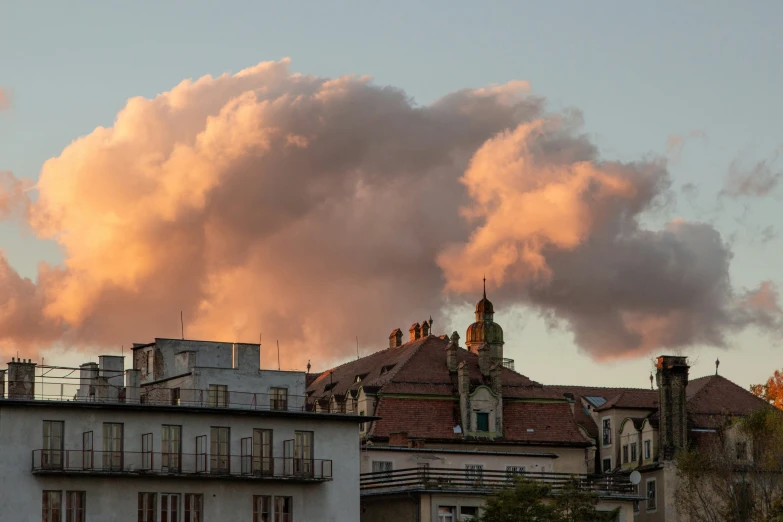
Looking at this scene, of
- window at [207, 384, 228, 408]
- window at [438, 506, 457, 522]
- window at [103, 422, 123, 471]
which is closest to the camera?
window at [103, 422, 123, 471]

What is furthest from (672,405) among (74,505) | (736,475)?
(74,505)

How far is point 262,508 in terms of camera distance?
85875 millimetres

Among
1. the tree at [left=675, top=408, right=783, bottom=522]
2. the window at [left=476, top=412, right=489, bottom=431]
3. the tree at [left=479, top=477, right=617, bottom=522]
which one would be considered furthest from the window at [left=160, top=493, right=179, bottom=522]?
the tree at [left=675, top=408, right=783, bottom=522]

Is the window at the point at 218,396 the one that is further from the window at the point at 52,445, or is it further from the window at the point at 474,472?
the window at the point at 474,472

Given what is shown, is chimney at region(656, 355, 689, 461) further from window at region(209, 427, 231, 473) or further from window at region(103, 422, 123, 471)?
window at region(103, 422, 123, 471)

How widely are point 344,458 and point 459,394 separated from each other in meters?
18.9

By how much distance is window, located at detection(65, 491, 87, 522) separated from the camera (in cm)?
8106

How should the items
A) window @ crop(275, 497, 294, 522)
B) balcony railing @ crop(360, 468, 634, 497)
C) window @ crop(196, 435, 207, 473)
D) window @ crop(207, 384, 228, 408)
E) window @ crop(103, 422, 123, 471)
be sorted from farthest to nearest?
balcony railing @ crop(360, 468, 634, 497), window @ crop(207, 384, 228, 408), window @ crop(275, 497, 294, 522), window @ crop(196, 435, 207, 473), window @ crop(103, 422, 123, 471)

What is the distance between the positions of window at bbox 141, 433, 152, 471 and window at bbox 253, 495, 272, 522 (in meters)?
5.75

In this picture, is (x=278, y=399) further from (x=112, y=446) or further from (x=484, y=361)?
(x=484, y=361)

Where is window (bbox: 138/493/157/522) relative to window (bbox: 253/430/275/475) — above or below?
below

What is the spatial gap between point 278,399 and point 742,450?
104 feet

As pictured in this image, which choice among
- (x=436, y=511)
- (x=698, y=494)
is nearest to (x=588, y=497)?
(x=436, y=511)

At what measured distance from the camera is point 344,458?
291 feet
